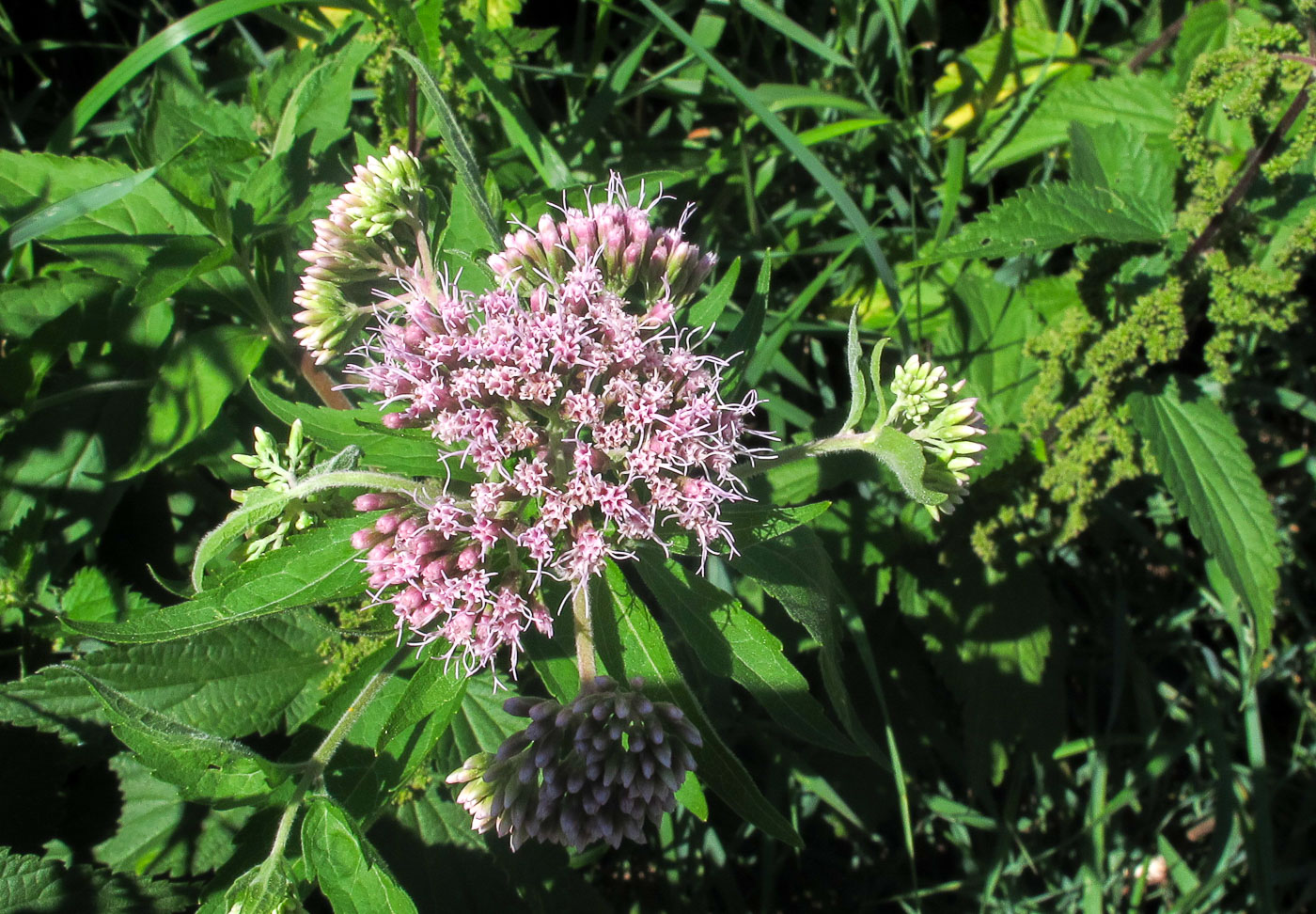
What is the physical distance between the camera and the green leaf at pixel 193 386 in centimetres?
341

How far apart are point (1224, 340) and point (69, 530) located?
4.93 metres

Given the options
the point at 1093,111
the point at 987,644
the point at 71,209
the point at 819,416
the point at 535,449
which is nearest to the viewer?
the point at 535,449

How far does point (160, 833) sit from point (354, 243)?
2.64 meters

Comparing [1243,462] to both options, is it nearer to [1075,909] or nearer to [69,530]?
[1075,909]

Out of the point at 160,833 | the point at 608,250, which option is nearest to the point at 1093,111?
the point at 608,250

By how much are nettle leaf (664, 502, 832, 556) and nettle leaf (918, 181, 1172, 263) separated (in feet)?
4.83

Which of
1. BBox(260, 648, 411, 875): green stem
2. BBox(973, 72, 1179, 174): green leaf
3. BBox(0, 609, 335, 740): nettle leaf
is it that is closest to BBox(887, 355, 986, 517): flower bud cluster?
BBox(260, 648, 411, 875): green stem

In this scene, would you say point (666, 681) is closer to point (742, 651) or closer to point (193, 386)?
point (742, 651)

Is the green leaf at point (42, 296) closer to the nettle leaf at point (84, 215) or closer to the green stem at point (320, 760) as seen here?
the nettle leaf at point (84, 215)

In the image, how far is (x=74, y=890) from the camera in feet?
10.8

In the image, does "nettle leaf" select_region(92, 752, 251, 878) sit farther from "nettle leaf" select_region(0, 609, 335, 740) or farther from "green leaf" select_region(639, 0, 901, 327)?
"green leaf" select_region(639, 0, 901, 327)

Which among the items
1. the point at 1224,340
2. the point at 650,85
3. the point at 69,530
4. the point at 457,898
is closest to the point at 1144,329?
the point at 1224,340

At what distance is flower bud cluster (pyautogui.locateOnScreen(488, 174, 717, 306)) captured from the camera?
302 centimetres

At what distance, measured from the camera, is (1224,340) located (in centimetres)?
374
